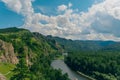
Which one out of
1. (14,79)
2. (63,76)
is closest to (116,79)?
(63,76)

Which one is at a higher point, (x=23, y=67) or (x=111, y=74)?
(x=23, y=67)

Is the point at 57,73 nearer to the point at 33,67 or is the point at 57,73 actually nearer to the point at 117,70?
the point at 33,67

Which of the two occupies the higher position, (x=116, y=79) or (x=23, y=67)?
(x=23, y=67)

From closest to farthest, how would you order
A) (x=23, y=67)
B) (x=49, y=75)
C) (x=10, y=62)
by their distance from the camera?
(x=23, y=67) < (x=49, y=75) < (x=10, y=62)

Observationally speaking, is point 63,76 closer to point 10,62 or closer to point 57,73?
point 57,73

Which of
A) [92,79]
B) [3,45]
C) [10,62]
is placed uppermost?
[3,45]

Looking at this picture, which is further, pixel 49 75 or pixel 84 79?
pixel 84 79

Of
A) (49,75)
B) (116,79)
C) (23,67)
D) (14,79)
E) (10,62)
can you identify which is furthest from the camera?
(10,62)

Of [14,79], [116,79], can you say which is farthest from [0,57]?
[14,79]

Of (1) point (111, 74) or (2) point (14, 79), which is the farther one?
(1) point (111, 74)
